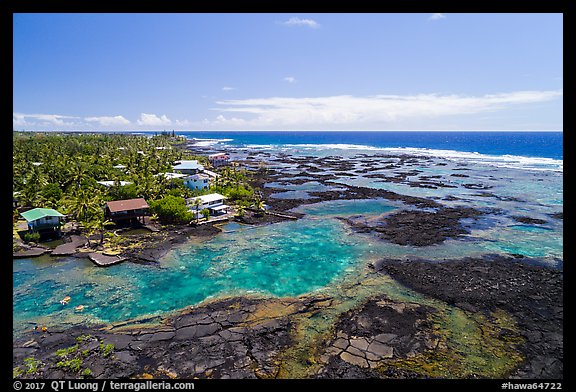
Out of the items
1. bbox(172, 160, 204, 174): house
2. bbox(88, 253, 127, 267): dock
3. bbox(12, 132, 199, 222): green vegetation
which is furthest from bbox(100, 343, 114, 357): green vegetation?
bbox(172, 160, 204, 174): house

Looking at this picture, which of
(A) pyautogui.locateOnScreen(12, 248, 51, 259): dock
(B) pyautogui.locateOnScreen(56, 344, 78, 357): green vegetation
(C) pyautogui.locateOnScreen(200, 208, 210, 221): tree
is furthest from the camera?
(C) pyautogui.locateOnScreen(200, 208, 210, 221): tree

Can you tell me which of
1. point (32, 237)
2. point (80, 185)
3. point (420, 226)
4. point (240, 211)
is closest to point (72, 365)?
point (32, 237)

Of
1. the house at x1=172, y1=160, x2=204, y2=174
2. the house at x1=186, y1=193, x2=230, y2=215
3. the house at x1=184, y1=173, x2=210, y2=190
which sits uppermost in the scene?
the house at x1=172, y1=160, x2=204, y2=174

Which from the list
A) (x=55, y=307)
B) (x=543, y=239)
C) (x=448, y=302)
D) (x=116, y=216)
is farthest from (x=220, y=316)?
(x=543, y=239)

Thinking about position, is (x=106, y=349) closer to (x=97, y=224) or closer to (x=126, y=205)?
(x=97, y=224)

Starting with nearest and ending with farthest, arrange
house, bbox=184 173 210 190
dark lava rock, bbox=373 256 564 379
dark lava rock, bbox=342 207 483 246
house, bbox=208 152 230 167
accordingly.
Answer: dark lava rock, bbox=373 256 564 379 < dark lava rock, bbox=342 207 483 246 < house, bbox=184 173 210 190 < house, bbox=208 152 230 167

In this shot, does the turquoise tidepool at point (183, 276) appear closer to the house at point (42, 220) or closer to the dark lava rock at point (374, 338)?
the dark lava rock at point (374, 338)

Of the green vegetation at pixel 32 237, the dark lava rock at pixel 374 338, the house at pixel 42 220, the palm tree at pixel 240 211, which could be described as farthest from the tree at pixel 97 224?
the dark lava rock at pixel 374 338

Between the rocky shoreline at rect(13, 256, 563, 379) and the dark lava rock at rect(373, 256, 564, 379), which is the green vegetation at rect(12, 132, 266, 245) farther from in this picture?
the dark lava rock at rect(373, 256, 564, 379)

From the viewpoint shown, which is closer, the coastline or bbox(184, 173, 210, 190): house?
the coastline
